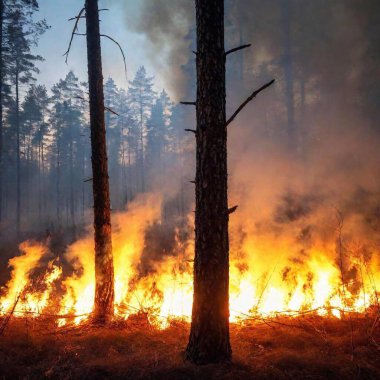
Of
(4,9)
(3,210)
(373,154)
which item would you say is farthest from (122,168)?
(373,154)

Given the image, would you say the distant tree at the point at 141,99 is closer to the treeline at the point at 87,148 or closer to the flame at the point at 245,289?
the treeline at the point at 87,148

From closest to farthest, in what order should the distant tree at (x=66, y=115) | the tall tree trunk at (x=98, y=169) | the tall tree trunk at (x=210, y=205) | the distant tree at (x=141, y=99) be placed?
the tall tree trunk at (x=210, y=205)
the tall tree trunk at (x=98, y=169)
the distant tree at (x=66, y=115)
the distant tree at (x=141, y=99)

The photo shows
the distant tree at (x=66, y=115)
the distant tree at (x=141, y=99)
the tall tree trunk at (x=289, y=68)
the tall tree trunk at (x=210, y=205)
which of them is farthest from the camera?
the distant tree at (x=141, y=99)

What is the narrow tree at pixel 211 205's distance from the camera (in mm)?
4258

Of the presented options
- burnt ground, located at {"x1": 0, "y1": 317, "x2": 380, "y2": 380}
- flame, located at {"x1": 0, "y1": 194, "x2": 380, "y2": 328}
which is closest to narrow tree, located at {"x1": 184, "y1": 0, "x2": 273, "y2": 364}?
burnt ground, located at {"x1": 0, "y1": 317, "x2": 380, "y2": 380}

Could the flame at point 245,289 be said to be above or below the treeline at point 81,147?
below

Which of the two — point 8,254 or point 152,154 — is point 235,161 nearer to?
point 8,254

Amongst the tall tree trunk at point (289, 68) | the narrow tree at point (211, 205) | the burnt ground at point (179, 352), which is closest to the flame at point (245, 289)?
the burnt ground at point (179, 352)

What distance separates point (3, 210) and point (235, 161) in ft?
126

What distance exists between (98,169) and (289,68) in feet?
63.7

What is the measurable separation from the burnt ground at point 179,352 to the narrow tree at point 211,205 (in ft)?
1.25

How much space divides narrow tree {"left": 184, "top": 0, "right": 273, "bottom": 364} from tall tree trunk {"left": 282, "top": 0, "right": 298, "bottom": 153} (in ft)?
56.3

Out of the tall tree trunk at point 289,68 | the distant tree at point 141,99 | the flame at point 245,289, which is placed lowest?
the flame at point 245,289

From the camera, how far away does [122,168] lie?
5312 centimetres
